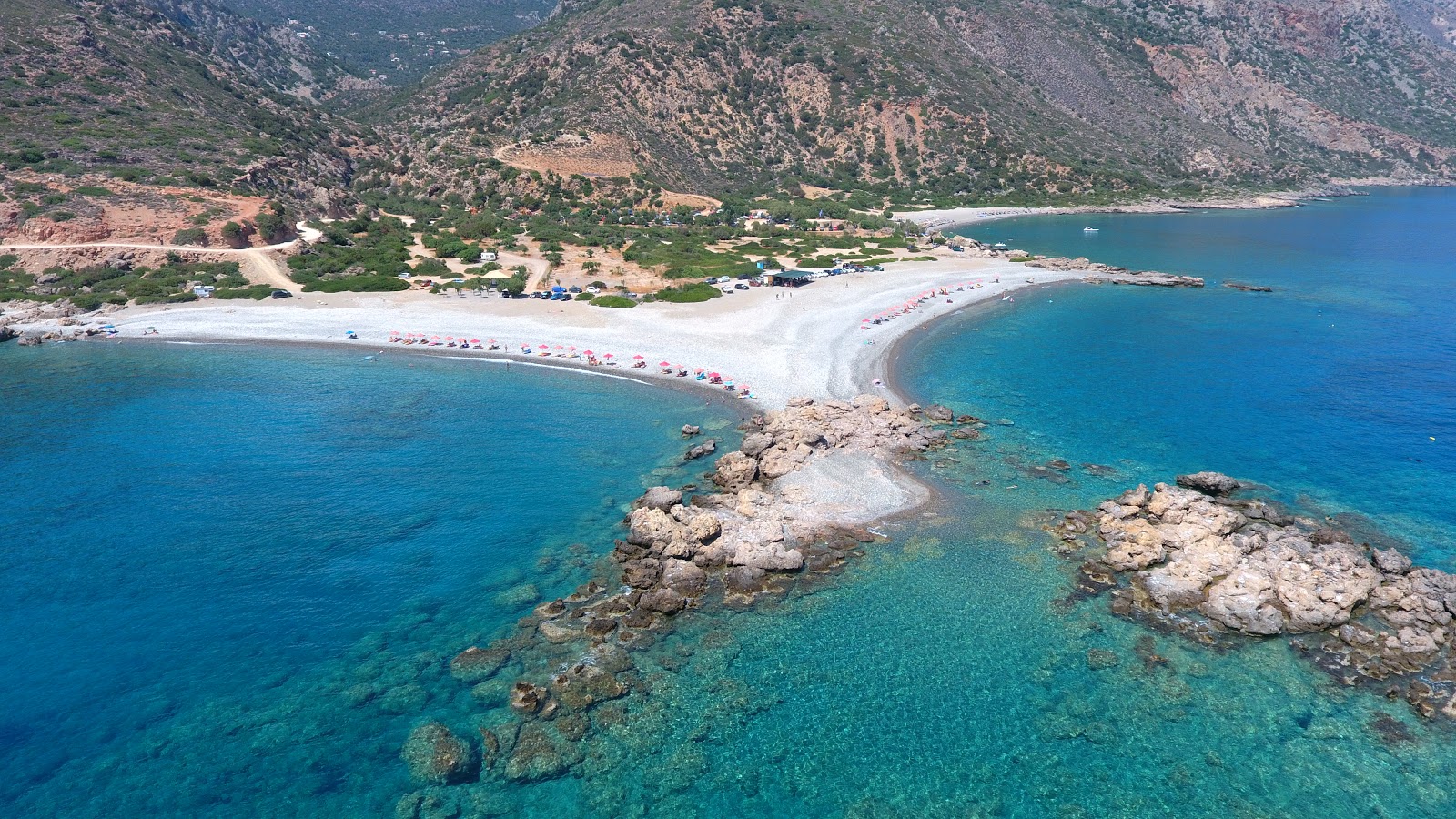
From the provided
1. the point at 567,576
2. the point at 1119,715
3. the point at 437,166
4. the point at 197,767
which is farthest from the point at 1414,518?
the point at 437,166

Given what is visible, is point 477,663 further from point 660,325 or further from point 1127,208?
point 1127,208

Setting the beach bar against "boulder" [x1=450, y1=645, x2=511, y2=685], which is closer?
"boulder" [x1=450, y1=645, x2=511, y2=685]

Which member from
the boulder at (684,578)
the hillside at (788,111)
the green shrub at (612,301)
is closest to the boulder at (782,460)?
the boulder at (684,578)

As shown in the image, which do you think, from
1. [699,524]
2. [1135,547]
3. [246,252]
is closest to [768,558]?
[699,524]

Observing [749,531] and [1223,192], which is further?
[1223,192]

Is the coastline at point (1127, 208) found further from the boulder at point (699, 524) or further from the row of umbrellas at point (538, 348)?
the boulder at point (699, 524)

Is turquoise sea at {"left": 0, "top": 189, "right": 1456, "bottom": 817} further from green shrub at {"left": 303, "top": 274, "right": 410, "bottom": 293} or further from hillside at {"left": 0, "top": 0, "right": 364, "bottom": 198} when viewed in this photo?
hillside at {"left": 0, "top": 0, "right": 364, "bottom": 198}

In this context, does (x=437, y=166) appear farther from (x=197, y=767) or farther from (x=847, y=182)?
(x=197, y=767)

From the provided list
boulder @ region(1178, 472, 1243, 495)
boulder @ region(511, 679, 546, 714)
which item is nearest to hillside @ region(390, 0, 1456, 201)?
boulder @ region(1178, 472, 1243, 495)
